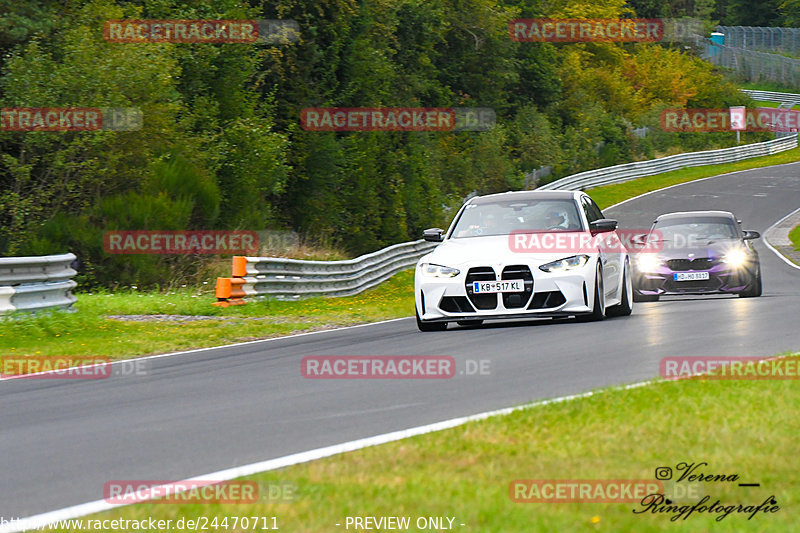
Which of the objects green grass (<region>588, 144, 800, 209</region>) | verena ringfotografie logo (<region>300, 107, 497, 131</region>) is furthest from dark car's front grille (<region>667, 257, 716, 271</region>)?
green grass (<region>588, 144, 800, 209</region>)

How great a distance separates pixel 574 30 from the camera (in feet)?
251

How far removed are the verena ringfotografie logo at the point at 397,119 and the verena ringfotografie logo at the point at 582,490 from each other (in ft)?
106

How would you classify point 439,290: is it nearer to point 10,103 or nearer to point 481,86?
point 10,103

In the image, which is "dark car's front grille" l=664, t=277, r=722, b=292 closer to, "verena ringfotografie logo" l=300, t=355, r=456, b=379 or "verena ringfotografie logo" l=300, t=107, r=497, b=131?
"verena ringfotografie logo" l=300, t=355, r=456, b=379

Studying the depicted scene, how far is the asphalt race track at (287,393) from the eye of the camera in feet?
22.0

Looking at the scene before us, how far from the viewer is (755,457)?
602 cm

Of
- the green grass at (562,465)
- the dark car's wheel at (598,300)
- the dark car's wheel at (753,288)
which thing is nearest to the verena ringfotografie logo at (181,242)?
the dark car's wheel at (753,288)

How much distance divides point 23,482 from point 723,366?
17.8 ft

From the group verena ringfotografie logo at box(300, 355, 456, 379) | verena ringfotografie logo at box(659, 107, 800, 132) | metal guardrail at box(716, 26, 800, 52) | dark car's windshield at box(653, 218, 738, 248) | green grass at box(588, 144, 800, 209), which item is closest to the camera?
verena ringfotografie logo at box(300, 355, 456, 379)

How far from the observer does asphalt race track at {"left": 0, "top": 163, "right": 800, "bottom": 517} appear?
671 centimetres

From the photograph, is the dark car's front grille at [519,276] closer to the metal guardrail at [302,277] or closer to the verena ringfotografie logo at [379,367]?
the verena ringfotografie logo at [379,367]

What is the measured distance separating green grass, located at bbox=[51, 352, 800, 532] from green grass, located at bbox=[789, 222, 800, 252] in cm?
3244

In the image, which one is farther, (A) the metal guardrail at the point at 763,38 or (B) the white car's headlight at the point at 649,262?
(A) the metal guardrail at the point at 763,38

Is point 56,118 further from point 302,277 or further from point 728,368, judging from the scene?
point 728,368
